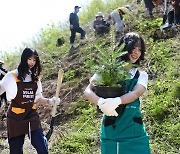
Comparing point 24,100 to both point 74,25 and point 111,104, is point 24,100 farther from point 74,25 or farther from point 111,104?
point 74,25

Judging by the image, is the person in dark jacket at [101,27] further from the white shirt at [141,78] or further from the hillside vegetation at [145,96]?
the white shirt at [141,78]

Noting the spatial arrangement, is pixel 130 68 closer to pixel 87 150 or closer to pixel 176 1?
pixel 87 150

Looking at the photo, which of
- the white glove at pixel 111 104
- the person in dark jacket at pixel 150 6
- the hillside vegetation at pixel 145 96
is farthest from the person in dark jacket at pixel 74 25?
the white glove at pixel 111 104

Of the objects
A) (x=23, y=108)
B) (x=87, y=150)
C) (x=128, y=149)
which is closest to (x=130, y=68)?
(x=128, y=149)

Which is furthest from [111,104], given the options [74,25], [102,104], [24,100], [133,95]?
[74,25]

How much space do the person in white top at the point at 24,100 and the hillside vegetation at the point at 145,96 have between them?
619mm

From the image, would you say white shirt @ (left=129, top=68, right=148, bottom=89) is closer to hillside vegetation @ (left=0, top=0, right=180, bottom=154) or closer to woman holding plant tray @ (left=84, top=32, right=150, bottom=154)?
woman holding plant tray @ (left=84, top=32, right=150, bottom=154)

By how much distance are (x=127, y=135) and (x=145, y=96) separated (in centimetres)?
343

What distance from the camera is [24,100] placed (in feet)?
13.9

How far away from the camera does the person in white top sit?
4.22 metres

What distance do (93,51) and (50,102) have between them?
5.30m

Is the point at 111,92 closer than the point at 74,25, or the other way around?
the point at 111,92

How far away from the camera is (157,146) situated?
5.14 meters

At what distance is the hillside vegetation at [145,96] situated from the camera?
550 centimetres
